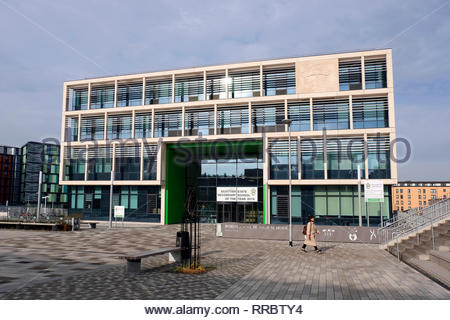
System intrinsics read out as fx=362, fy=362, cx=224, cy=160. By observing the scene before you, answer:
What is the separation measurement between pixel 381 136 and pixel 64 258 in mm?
27617

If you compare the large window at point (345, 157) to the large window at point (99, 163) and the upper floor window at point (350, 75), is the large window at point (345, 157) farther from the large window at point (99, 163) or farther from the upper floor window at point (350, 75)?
the large window at point (99, 163)

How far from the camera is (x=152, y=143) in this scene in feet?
126

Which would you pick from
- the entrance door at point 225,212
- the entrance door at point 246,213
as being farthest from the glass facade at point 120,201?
the entrance door at point 246,213

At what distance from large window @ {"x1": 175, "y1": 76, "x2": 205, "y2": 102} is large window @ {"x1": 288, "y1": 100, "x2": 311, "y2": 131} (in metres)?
9.45

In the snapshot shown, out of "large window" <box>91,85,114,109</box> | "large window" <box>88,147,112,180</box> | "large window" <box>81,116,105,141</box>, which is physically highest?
"large window" <box>91,85,114,109</box>

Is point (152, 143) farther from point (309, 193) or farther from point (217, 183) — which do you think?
point (309, 193)

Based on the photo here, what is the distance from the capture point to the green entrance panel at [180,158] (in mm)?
37000

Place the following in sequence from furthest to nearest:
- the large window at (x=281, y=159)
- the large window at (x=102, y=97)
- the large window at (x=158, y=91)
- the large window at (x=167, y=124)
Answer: the large window at (x=102, y=97), the large window at (x=158, y=91), the large window at (x=167, y=124), the large window at (x=281, y=159)

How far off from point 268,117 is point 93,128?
66.1 ft

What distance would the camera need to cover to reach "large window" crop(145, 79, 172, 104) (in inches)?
1540

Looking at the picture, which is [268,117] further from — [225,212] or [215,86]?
[225,212]

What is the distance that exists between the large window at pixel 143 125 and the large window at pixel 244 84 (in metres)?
9.32

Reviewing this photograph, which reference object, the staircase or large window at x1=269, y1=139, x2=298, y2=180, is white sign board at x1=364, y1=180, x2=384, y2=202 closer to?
the staircase

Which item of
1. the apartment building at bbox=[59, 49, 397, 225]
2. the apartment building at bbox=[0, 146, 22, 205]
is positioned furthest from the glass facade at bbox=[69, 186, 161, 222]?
the apartment building at bbox=[0, 146, 22, 205]
